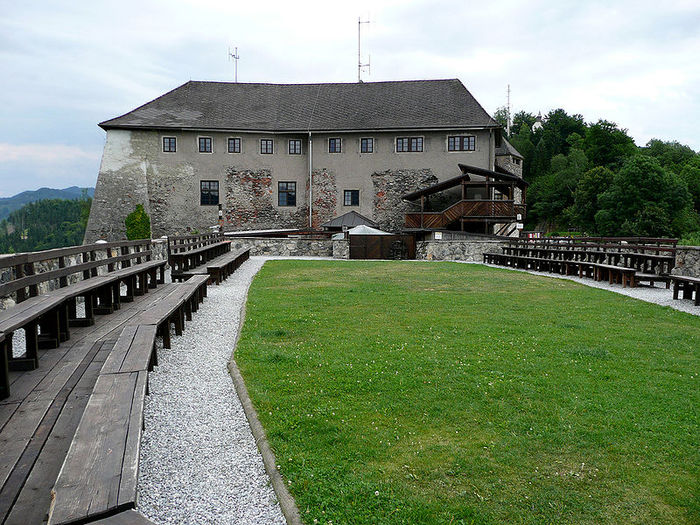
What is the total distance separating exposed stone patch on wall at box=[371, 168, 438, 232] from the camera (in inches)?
1420

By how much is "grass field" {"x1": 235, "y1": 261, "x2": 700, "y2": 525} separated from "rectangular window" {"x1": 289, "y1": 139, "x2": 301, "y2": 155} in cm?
2903

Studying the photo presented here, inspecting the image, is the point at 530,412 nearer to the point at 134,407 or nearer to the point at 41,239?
the point at 134,407

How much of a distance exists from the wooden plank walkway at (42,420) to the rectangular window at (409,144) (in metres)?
31.5

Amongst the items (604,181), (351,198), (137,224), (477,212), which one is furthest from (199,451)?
(604,181)

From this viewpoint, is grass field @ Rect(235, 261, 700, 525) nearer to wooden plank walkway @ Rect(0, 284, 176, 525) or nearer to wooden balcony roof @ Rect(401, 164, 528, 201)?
wooden plank walkway @ Rect(0, 284, 176, 525)

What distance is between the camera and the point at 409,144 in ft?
119

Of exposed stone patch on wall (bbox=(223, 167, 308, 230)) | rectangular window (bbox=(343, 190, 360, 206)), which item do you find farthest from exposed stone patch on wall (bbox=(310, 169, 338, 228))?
exposed stone patch on wall (bbox=(223, 167, 308, 230))

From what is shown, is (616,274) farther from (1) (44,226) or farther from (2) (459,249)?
(1) (44,226)

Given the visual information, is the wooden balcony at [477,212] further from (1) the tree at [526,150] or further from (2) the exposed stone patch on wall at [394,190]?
(1) the tree at [526,150]

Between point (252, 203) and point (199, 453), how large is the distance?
3377cm

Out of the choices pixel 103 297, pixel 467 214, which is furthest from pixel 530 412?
pixel 467 214

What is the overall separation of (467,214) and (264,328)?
83.7ft

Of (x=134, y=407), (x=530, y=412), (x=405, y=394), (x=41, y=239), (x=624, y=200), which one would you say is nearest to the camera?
(x=134, y=407)

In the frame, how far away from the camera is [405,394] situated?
5203 millimetres
